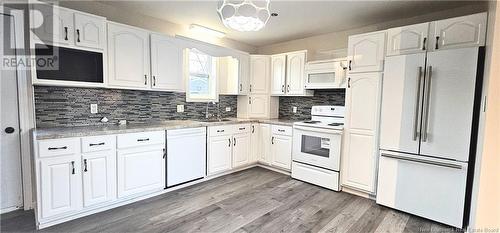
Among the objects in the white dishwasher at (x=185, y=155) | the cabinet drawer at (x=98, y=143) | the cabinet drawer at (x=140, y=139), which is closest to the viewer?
the cabinet drawer at (x=98, y=143)

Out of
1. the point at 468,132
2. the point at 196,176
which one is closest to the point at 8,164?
the point at 196,176

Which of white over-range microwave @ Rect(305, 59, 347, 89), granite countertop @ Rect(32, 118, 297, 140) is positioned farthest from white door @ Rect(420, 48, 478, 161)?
granite countertop @ Rect(32, 118, 297, 140)

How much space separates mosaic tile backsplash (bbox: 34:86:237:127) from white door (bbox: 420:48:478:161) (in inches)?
128

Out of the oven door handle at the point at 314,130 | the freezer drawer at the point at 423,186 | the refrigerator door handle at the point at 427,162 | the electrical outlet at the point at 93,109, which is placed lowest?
the freezer drawer at the point at 423,186

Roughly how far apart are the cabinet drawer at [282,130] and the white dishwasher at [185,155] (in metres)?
1.26

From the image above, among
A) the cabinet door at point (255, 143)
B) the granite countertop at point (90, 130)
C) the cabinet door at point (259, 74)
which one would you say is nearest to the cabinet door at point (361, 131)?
the cabinet door at point (255, 143)

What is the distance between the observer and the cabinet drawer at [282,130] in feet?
12.5

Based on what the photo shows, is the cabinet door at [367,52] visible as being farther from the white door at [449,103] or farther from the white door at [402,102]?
the white door at [449,103]

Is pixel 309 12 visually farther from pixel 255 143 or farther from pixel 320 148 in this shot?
pixel 255 143

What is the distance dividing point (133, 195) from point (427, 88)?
3517 mm

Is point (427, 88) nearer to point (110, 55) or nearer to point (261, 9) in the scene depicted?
point (261, 9)

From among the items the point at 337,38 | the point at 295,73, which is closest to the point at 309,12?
the point at 337,38

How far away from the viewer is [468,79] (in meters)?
2.21

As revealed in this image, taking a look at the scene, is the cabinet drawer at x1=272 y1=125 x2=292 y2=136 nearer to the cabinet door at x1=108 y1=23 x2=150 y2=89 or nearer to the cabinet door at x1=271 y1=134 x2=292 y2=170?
the cabinet door at x1=271 y1=134 x2=292 y2=170
